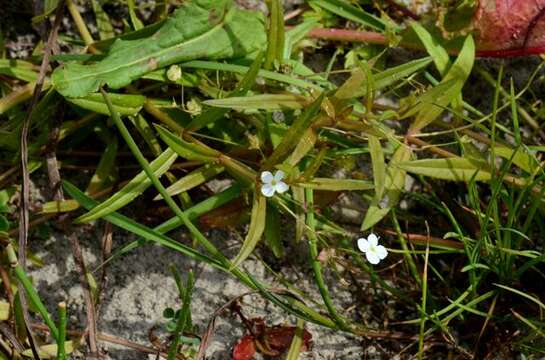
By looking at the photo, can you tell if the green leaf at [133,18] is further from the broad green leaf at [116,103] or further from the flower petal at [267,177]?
the flower petal at [267,177]

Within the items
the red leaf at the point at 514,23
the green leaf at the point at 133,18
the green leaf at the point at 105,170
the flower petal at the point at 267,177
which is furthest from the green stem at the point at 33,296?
the red leaf at the point at 514,23

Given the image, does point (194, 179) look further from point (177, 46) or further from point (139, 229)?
point (177, 46)

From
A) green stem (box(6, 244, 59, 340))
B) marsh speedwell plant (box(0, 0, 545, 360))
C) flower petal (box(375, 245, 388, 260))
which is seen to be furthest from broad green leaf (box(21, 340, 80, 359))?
flower petal (box(375, 245, 388, 260))

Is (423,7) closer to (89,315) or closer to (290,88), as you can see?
(290,88)

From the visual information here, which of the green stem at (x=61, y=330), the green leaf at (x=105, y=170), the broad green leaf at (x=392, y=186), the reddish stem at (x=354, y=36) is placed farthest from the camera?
the reddish stem at (x=354, y=36)

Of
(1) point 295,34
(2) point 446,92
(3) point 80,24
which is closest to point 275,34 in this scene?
(1) point 295,34

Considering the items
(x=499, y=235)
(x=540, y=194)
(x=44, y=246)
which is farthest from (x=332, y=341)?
(x=44, y=246)

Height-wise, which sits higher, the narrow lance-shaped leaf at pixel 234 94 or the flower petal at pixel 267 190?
the narrow lance-shaped leaf at pixel 234 94

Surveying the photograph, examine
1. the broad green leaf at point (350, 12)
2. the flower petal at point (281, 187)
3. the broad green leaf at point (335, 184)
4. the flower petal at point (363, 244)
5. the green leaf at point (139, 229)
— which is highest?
the broad green leaf at point (350, 12)
